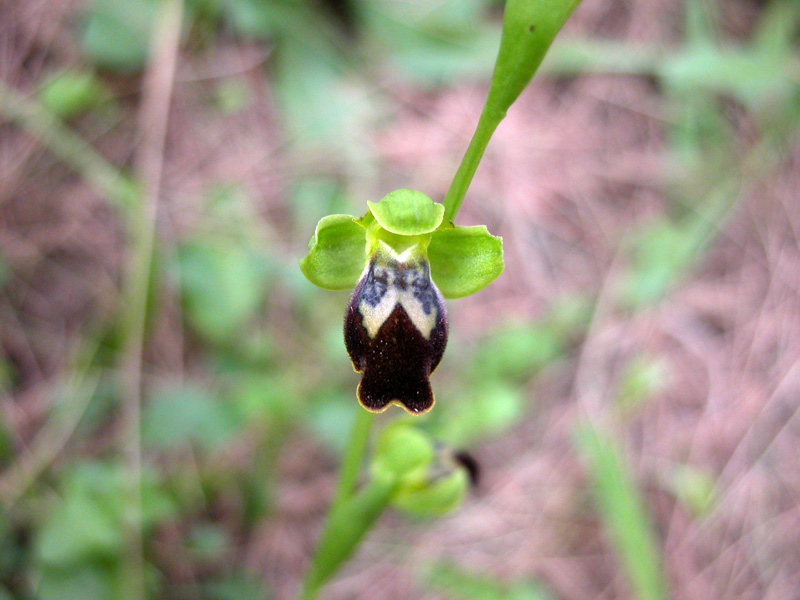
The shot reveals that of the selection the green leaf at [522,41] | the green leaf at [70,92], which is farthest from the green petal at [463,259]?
the green leaf at [70,92]

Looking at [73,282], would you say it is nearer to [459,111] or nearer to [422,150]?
[422,150]

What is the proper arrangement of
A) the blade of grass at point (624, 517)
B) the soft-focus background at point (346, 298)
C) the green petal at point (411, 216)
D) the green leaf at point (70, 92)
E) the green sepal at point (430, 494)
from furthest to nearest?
1. the green leaf at point (70, 92)
2. the soft-focus background at point (346, 298)
3. the blade of grass at point (624, 517)
4. the green sepal at point (430, 494)
5. the green petal at point (411, 216)

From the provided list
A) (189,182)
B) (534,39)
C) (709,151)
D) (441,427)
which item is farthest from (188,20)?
(709,151)

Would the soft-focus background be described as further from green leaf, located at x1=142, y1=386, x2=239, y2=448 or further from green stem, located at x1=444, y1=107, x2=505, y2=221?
green stem, located at x1=444, y1=107, x2=505, y2=221

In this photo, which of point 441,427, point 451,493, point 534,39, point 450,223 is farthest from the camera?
point 441,427

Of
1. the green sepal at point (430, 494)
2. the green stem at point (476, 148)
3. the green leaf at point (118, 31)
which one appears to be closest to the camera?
the green stem at point (476, 148)

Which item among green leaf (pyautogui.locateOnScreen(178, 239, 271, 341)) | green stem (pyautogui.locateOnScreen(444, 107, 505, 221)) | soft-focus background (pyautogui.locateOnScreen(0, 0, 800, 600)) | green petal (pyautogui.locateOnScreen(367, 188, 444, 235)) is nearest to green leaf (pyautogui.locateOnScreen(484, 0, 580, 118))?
green stem (pyautogui.locateOnScreen(444, 107, 505, 221))

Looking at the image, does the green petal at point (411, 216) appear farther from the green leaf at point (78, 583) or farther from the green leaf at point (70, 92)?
the green leaf at point (70, 92)
